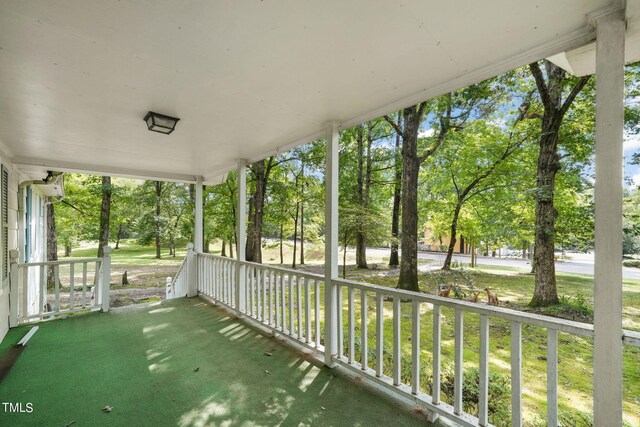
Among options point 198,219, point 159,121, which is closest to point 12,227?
point 198,219

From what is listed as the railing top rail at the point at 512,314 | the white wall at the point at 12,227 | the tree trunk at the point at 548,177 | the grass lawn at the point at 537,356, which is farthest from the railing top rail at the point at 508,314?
the tree trunk at the point at 548,177

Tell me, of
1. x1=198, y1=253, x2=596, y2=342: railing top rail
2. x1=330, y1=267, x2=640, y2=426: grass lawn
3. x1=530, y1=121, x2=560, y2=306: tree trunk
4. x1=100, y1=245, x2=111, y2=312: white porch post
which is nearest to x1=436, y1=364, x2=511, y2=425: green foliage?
x1=330, y1=267, x2=640, y2=426: grass lawn

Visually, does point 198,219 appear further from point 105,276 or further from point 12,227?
point 12,227

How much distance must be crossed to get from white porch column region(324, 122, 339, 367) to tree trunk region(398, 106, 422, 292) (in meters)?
4.60

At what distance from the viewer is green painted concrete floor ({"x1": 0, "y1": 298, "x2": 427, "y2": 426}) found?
7.17 ft

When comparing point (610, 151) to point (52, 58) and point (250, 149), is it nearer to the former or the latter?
point (52, 58)

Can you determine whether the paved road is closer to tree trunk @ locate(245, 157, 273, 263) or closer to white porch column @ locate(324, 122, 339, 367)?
tree trunk @ locate(245, 157, 273, 263)

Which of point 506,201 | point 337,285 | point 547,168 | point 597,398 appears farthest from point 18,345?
point 506,201

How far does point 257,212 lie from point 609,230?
381 inches

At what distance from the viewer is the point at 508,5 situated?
134cm

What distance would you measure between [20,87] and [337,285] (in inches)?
116

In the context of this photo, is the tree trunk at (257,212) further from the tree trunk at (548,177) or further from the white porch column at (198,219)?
the tree trunk at (548,177)

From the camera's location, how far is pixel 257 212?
10.4m

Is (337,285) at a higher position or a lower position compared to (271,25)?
lower
